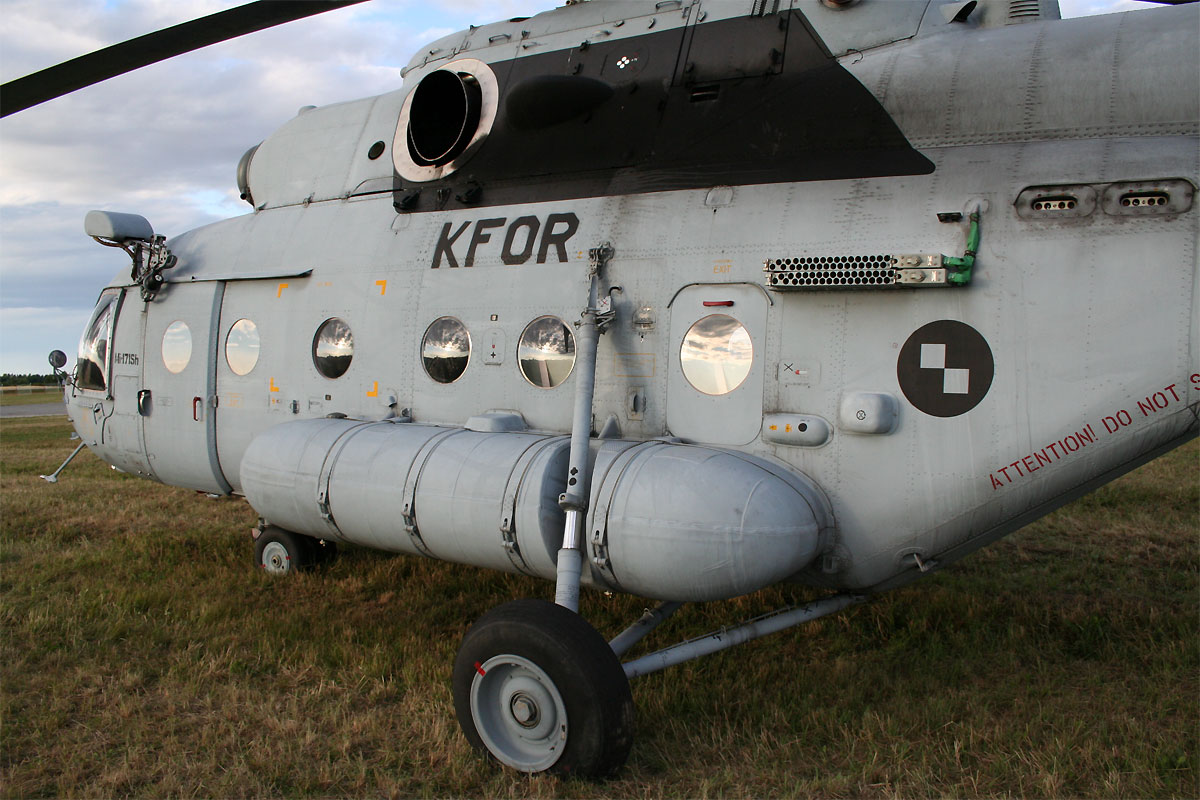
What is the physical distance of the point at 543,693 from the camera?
3.98 meters

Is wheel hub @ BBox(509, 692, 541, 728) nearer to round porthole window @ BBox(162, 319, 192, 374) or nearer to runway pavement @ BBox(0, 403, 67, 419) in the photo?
round porthole window @ BBox(162, 319, 192, 374)

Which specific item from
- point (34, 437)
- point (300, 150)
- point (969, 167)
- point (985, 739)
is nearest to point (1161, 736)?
point (985, 739)

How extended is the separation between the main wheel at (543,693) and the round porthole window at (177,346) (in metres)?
4.51

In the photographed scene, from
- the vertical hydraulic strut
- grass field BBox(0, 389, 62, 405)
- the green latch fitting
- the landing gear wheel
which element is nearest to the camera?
the green latch fitting

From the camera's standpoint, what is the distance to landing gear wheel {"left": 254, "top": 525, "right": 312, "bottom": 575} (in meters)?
7.29

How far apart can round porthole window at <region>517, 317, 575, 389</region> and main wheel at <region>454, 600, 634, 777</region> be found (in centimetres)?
172

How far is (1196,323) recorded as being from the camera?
12.6 feet

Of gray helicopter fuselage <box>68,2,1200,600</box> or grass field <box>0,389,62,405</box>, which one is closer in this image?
gray helicopter fuselage <box>68,2,1200,600</box>

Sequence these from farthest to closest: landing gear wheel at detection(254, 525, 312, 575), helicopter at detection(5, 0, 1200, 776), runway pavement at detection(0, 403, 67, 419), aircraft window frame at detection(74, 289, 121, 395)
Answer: runway pavement at detection(0, 403, 67, 419) < aircraft window frame at detection(74, 289, 121, 395) < landing gear wheel at detection(254, 525, 312, 575) < helicopter at detection(5, 0, 1200, 776)

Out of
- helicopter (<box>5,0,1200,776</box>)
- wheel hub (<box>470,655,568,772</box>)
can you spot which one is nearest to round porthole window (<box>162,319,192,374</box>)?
helicopter (<box>5,0,1200,776</box>)

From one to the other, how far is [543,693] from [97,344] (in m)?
6.27

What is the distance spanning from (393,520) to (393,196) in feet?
8.54

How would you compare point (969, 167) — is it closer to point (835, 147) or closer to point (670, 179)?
point (835, 147)

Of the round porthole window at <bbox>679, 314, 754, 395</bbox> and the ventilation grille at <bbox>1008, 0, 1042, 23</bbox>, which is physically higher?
the ventilation grille at <bbox>1008, 0, 1042, 23</bbox>
